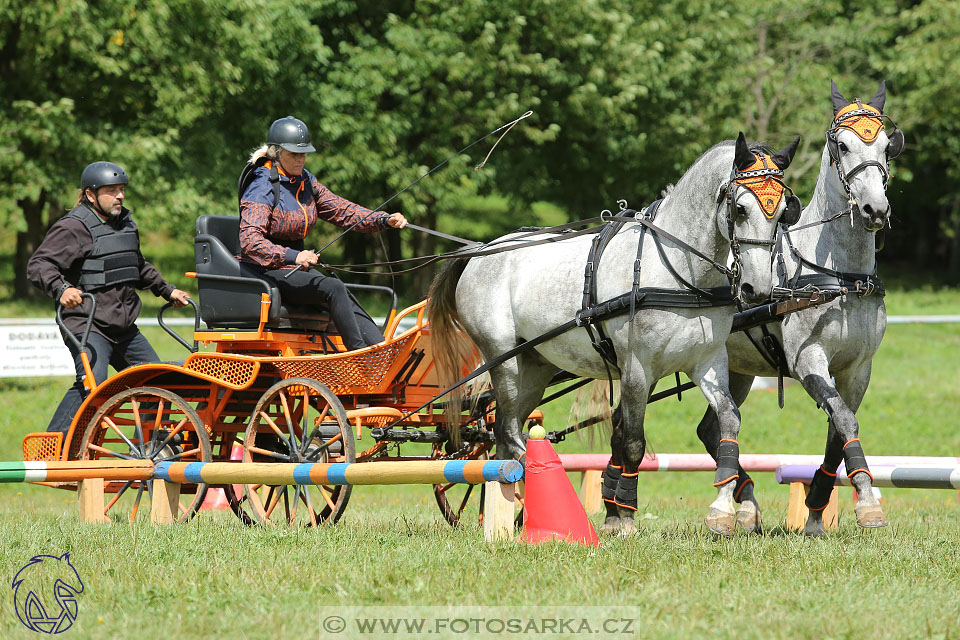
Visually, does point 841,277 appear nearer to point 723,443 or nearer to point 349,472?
point 723,443

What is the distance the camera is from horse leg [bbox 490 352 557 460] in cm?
→ 732

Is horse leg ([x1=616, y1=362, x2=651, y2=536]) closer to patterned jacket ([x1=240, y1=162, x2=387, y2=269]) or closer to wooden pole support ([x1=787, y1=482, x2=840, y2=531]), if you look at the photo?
wooden pole support ([x1=787, y1=482, x2=840, y2=531])

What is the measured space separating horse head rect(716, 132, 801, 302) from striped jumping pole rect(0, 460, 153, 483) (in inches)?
146

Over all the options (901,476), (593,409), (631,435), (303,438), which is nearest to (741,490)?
(631,435)

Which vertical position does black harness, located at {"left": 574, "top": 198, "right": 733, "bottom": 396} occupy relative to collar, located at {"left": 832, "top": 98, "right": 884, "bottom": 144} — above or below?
below

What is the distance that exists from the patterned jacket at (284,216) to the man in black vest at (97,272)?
0.96 m

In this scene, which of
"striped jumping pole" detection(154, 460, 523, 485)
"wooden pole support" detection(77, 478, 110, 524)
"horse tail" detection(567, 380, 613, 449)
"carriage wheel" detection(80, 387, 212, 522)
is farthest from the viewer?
"horse tail" detection(567, 380, 613, 449)

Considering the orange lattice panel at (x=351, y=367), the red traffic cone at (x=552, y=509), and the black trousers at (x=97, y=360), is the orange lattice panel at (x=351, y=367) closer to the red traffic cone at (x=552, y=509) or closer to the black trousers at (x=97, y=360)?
the black trousers at (x=97, y=360)

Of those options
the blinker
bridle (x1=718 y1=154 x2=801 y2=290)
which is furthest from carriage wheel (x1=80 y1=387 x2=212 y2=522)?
the blinker

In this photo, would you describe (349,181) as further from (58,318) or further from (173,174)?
(58,318)

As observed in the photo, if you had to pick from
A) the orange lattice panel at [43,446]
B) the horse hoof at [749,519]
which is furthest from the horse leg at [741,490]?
the orange lattice panel at [43,446]

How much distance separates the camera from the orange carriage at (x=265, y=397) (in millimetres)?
7156

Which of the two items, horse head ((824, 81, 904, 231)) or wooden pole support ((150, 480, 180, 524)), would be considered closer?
horse head ((824, 81, 904, 231))

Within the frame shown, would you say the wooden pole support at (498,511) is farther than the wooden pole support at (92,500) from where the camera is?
No
